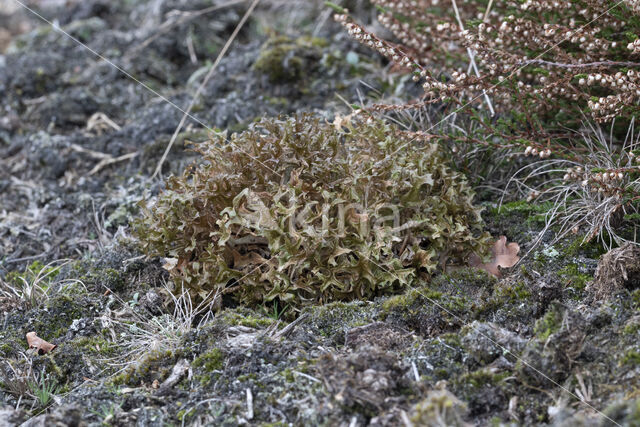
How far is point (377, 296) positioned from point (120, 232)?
1.73m

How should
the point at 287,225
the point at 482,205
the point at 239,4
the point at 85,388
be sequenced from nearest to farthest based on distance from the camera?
1. the point at 85,388
2. the point at 287,225
3. the point at 482,205
4. the point at 239,4

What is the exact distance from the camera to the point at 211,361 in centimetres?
240

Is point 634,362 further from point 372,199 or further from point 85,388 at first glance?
point 85,388

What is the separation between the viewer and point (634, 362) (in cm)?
209

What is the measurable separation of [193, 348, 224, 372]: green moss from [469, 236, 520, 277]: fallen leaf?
1415mm

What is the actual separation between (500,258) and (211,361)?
160 cm

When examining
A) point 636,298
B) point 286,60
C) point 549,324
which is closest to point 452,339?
point 549,324

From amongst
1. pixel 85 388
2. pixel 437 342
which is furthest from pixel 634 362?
pixel 85 388

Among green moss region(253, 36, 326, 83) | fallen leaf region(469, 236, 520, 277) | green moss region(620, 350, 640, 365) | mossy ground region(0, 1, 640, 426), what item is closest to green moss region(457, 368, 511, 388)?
mossy ground region(0, 1, 640, 426)

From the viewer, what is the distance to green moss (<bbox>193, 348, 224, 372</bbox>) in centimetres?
239

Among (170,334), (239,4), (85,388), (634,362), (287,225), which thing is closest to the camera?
(634,362)

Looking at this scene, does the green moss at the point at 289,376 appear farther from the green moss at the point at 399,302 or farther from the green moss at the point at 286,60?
the green moss at the point at 286,60

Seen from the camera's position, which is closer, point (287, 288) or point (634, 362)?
point (634, 362)

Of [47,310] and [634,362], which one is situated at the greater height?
[634,362]
